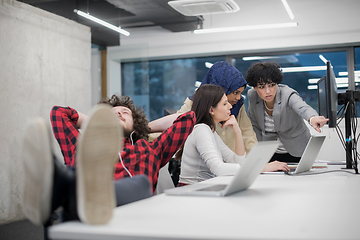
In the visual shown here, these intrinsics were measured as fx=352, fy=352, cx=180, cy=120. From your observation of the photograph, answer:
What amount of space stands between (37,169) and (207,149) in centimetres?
126

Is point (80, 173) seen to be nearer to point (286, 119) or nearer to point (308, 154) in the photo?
point (308, 154)

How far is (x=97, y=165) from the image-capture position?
69 centimetres

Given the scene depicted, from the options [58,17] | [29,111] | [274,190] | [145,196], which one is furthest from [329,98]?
[58,17]

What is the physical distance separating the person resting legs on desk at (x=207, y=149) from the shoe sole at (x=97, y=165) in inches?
43.4

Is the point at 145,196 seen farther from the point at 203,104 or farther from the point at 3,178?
the point at 3,178

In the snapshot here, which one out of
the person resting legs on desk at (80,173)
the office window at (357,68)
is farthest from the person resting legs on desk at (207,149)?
the office window at (357,68)

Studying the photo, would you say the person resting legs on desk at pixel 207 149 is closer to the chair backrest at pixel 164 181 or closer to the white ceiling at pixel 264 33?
the chair backrest at pixel 164 181

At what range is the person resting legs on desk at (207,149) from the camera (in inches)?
71.0

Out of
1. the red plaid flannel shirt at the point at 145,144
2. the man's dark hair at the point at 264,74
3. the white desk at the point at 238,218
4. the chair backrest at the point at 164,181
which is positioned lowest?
the chair backrest at the point at 164,181

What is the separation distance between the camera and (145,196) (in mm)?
1076

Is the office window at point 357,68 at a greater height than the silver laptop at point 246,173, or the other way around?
the office window at point 357,68

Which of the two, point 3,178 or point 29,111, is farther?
point 29,111

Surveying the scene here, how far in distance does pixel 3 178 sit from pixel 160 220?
11.4 feet

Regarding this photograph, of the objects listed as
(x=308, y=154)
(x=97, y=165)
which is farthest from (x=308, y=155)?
(x=97, y=165)
